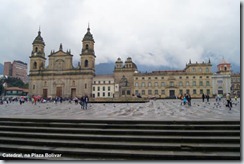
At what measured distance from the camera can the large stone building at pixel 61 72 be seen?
66.9 metres

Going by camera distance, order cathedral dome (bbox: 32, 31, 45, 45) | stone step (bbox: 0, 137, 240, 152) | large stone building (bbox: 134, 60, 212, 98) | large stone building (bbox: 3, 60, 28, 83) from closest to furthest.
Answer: stone step (bbox: 0, 137, 240, 152) → large stone building (bbox: 134, 60, 212, 98) → cathedral dome (bbox: 32, 31, 45, 45) → large stone building (bbox: 3, 60, 28, 83)

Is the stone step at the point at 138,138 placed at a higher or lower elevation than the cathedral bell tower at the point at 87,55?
lower

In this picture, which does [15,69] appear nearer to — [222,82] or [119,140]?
[222,82]

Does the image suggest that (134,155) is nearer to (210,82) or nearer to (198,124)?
(198,124)

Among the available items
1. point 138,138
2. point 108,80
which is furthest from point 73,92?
point 138,138

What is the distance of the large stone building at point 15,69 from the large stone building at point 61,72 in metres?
71.1

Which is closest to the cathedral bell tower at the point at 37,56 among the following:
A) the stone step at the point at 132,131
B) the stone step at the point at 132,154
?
the stone step at the point at 132,131

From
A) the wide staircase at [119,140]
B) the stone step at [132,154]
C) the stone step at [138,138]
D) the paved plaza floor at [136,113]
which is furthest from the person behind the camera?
the paved plaza floor at [136,113]

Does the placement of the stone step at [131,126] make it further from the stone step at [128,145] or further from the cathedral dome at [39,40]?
the cathedral dome at [39,40]

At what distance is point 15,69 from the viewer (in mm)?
132250

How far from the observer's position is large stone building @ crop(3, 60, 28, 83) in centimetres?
12775

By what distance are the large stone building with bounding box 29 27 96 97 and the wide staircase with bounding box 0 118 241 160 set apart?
194 ft

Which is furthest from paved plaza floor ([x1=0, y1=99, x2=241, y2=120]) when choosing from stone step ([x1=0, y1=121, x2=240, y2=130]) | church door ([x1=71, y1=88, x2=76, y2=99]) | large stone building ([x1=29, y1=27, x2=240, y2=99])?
church door ([x1=71, y1=88, x2=76, y2=99])

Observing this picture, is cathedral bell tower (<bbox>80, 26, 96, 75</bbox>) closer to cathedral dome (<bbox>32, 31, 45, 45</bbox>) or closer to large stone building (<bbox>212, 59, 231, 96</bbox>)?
cathedral dome (<bbox>32, 31, 45, 45</bbox>)
